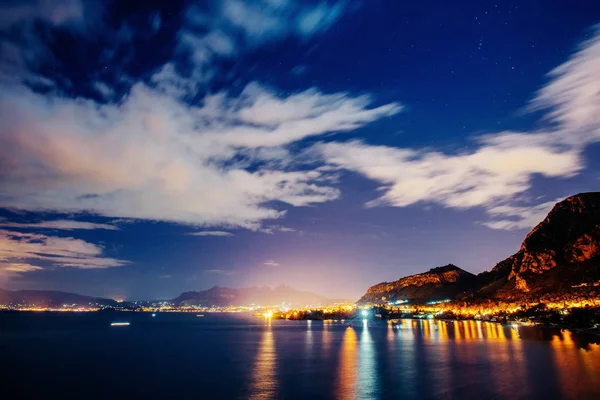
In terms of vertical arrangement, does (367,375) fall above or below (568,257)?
below

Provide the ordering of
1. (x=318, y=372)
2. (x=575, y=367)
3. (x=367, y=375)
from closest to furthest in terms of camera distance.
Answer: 1. (x=575, y=367)
2. (x=367, y=375)
3. (x=318, y=372)

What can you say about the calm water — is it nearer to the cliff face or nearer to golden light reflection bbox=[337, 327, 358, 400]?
golden light reflection bbox=[337, 327, 358, 400]

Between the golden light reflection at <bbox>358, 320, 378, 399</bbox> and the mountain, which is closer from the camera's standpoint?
the golden light reflection at <bbox>358, 320, 378, 399</bbox>

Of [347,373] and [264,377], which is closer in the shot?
[264,377]

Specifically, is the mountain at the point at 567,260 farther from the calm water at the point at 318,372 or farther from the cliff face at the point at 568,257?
the calm water at the point at 318,372

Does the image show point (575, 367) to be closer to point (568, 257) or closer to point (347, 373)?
point (347, 373)

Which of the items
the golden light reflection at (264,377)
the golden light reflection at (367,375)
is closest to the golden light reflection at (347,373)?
the golden light reflection at (367,375)

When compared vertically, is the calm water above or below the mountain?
below

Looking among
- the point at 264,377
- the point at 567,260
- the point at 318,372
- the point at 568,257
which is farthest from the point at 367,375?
the point at 568,257

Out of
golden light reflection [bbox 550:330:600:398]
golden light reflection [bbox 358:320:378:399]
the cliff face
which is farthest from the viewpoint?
the cliff face

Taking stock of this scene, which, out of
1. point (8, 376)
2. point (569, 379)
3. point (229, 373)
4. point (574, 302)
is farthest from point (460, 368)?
point (574, 302)

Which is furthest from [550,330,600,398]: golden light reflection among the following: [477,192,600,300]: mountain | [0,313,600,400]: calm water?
[477,192,600,300]: mountain

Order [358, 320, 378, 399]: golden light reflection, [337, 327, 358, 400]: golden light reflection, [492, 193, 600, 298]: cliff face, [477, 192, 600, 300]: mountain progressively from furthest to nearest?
1. [492, 193, 600, 298]: cliff face
2. [477, 192, 600, 300]: mountain
3. [358, 320, 378, 399]: golden light reflection
4. [337, 327, 358, 400]: golden light reflection

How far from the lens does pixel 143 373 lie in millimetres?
56781
